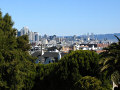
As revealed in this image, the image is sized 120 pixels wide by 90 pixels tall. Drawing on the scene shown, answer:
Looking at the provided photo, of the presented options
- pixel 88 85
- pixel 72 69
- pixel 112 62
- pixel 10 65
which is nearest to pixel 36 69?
pixel 72 69

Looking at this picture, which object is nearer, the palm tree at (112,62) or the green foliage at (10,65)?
the palm tree at (112,62)

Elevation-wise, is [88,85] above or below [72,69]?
below

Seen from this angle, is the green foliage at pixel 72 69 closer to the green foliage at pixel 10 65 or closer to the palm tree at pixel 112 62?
the green foliage at pixel 10 65

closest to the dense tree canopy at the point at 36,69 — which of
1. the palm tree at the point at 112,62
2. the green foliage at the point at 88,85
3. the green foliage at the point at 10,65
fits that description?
the green foliage at the point at 10,65

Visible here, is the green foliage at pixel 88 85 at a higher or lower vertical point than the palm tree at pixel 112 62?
lower

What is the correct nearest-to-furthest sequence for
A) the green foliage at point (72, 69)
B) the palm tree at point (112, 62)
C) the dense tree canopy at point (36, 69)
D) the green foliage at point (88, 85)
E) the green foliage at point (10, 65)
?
the green foliage at point (88, 85) → the palm tree at point (112, 62) → the green foliage at point (10, 65) → the dense tree canopy at point (36, 69) → the green foliage at point (72, 69)

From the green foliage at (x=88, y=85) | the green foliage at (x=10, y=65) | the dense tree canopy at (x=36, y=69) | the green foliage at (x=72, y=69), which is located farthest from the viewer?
the green foliage at (x=72, y=69)

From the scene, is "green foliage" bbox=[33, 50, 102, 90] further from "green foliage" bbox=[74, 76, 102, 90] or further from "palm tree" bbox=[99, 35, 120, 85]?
"green foliage" bbox=[74, 76, 102, 90]

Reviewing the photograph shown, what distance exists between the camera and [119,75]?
72.0 ft

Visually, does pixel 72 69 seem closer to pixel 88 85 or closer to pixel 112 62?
pixel 112 62

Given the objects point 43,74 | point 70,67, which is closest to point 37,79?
point 43,74

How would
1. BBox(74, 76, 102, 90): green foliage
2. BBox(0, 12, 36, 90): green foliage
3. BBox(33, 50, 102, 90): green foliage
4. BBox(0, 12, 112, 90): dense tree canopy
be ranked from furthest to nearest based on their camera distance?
1. BBox(33, 50, 102, 90): green foliage
2. BBox(0, 12, 112, 90): dense tree canopy
3. BBox(0, 12, 36, 90): green foliage
4. BBox(74, 76, 102, 90): green foliage

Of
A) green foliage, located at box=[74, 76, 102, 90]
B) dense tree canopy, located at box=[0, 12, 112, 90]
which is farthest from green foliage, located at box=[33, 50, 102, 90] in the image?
green foliage, located at box=[74, 76, 102, 90]

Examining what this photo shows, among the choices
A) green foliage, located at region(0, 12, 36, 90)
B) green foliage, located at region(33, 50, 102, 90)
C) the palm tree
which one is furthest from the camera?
green foliage, located at region(33, 50, 102, 90)
